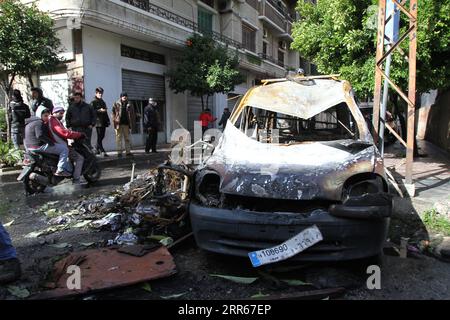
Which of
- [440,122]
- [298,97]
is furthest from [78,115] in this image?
[440,122]

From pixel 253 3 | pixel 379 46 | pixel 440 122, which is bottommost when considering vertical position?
pixel 440 122

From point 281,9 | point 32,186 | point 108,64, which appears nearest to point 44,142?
point 32,186

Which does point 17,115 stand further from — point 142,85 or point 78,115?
point 142,85

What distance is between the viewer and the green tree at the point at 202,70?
605 inches

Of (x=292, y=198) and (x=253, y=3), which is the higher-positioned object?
(x=253, y=3)

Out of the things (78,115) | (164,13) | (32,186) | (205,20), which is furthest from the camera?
(205,20)

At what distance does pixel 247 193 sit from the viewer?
3.23 m

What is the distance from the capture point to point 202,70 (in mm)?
15430

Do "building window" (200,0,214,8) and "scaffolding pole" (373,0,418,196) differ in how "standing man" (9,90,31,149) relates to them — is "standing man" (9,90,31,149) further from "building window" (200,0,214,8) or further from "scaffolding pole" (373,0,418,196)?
"building window" (200,0,214,8)

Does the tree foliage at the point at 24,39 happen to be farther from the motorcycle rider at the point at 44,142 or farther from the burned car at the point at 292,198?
the burned car at the point at 292,198

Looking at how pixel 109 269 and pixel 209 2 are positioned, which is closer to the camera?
pixel 109 269

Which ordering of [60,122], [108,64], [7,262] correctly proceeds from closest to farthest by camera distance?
[7,262], [60,122], [108,64]

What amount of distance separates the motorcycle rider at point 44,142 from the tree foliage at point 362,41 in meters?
6.35

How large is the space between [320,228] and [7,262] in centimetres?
263
